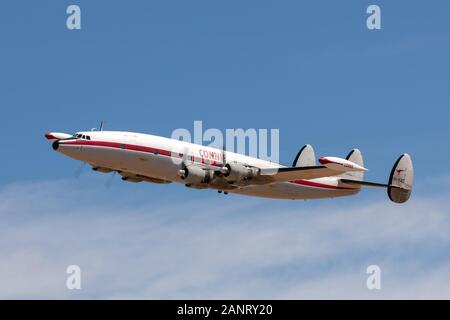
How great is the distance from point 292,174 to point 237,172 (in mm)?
3346

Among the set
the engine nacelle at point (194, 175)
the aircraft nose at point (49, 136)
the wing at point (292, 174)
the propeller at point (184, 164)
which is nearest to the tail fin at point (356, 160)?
the wing at point (292, 174)

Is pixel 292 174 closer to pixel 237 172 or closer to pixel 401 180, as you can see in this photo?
pixel 237 172

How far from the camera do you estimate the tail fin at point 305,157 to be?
61156 mm

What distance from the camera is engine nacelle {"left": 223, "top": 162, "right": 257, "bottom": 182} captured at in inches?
2138

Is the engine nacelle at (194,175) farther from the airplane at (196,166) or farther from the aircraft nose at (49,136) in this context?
the aircraft nose at (49,136)

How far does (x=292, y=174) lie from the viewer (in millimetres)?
54969

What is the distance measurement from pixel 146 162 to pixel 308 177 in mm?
9873

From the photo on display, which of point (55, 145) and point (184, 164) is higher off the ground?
point (55, 145)

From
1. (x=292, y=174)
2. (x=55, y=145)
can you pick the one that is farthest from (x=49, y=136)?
(x=292, y=174)

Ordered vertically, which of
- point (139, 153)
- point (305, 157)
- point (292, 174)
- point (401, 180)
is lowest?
point (292, 174)
